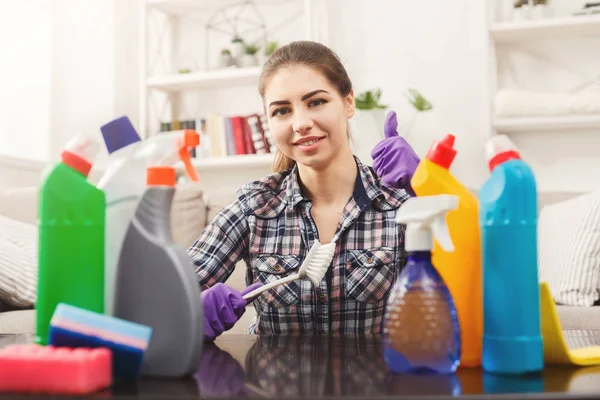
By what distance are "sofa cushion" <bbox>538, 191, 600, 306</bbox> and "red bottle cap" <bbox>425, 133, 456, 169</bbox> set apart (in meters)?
1.52

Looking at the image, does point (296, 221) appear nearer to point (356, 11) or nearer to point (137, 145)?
point (137, 145)

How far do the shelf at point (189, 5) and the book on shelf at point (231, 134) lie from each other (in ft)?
1.98

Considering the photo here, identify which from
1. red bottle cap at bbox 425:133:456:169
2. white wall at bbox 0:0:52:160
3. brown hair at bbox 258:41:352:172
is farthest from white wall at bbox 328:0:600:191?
red bottle cap at bbox 425:133:456:169

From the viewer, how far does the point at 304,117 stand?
1.36 metres

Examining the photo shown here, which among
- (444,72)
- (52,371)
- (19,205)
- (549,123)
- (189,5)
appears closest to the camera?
(52,371)

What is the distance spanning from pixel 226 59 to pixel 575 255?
1.94m

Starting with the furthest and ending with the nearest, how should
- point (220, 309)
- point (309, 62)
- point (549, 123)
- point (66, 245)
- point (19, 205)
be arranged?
point (549, 123)
point (19, 205)
point (309, 62)
point (220, 309)
point (66, 245)

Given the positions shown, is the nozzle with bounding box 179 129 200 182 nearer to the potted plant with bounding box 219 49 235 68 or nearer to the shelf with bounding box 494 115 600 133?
the shelf with bounding box 494 115 600 133

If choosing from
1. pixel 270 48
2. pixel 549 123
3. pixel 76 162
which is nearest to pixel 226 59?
pixel 270 48

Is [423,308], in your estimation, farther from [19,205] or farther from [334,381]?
[19,205]

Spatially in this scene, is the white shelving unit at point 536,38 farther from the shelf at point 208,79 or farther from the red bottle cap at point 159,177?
the red bottle cap at point 159,177

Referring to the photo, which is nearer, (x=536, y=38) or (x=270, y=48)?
(x=536, y=38)

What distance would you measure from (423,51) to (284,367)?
2.73 meters

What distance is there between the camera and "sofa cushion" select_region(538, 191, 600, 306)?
6.76 ft
